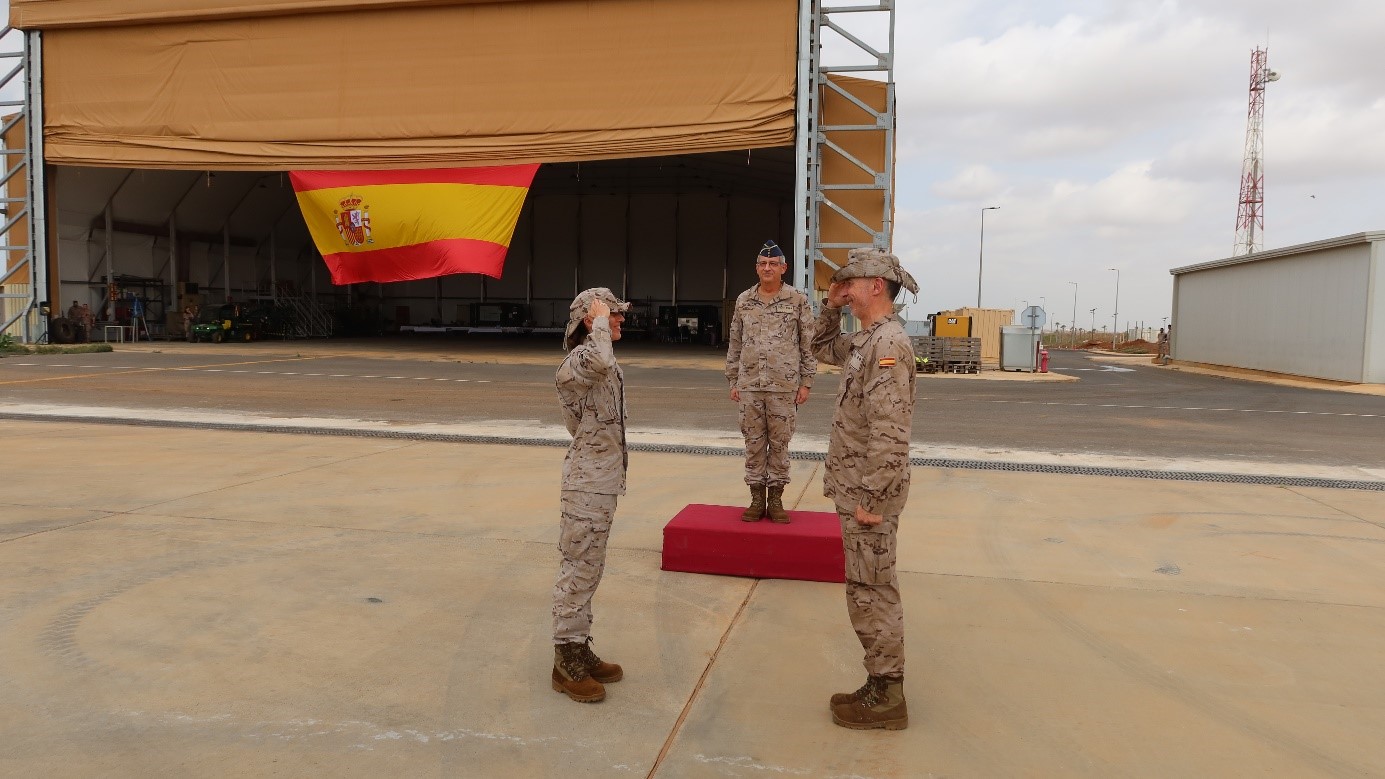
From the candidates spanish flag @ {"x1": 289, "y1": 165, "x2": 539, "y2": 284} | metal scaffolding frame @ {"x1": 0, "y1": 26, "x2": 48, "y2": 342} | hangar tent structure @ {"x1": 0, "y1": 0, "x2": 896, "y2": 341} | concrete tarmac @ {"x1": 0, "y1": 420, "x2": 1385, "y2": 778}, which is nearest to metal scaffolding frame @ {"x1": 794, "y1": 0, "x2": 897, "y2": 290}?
hangar tent structure @ {"x1": 0, "y1": 0, "x2": 896, "y2": 341}

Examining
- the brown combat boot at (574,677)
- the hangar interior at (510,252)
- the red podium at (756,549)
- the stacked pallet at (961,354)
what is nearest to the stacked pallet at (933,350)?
the stacked pallet at (961,354)

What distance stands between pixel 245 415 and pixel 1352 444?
49.0 ft

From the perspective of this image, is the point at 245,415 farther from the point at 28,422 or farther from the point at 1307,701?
the point at 1307,701

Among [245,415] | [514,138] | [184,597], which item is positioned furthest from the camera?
[514,138]

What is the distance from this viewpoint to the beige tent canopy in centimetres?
2288

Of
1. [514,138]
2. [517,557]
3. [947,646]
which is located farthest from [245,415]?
[514,138]

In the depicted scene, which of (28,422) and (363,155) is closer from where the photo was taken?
(28,422)

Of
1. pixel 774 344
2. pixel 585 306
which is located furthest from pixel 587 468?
pixel 774 344

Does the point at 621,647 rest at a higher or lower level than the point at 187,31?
lower

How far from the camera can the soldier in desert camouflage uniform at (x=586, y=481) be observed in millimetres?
3729

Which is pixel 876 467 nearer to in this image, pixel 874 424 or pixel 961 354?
pixel 874 424

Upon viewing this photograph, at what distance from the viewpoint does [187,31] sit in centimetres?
Answer: 2631

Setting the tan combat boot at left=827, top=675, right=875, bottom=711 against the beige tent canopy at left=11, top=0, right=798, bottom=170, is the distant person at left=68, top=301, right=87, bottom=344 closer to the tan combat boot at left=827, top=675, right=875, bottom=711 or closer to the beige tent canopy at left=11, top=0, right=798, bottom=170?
the beige tent canopy at left=11, top=0, right=798, bottom=170

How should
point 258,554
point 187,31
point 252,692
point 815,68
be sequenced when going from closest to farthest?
point 252,692 < point 258,554 < point 815,68 < point 187,31
